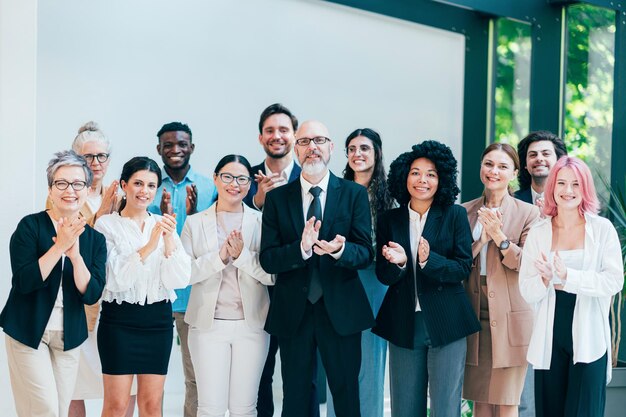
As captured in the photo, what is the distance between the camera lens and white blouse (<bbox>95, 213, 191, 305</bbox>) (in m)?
4.24

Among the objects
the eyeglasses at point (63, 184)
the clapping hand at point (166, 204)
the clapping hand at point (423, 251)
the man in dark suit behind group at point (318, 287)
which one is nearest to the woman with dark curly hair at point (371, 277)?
the man in dark suit behind group at point (318, 287)

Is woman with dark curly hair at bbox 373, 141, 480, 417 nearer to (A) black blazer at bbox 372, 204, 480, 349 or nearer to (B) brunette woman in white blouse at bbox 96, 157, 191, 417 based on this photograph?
(A) black blazer at bbox 372, 204, 480, 349

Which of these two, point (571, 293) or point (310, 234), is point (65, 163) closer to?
point (310, 234)

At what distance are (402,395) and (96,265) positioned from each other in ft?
5.69

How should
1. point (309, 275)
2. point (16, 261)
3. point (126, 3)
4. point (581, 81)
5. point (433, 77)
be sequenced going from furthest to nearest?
point (433, 77) → point (581, 81) → point (126, 3) → point (309, 275) → point (16, 261)

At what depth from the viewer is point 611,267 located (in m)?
4.16

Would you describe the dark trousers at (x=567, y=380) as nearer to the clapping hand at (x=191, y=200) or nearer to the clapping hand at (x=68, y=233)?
the clapping hand at (x=191, y=200)

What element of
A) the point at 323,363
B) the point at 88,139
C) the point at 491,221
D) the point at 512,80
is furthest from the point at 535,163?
the point at 512,80

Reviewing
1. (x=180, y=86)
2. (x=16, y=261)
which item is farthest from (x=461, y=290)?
(x=180, y=86)

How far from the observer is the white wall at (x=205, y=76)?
4828 mm

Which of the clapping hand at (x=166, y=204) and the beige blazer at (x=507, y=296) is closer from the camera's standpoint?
the beige blazer at (x=507, y=296)

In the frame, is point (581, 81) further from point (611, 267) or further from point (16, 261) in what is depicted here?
point (16, 261)

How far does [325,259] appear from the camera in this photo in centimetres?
428

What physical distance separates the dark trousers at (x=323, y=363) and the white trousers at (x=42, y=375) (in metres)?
1.12
